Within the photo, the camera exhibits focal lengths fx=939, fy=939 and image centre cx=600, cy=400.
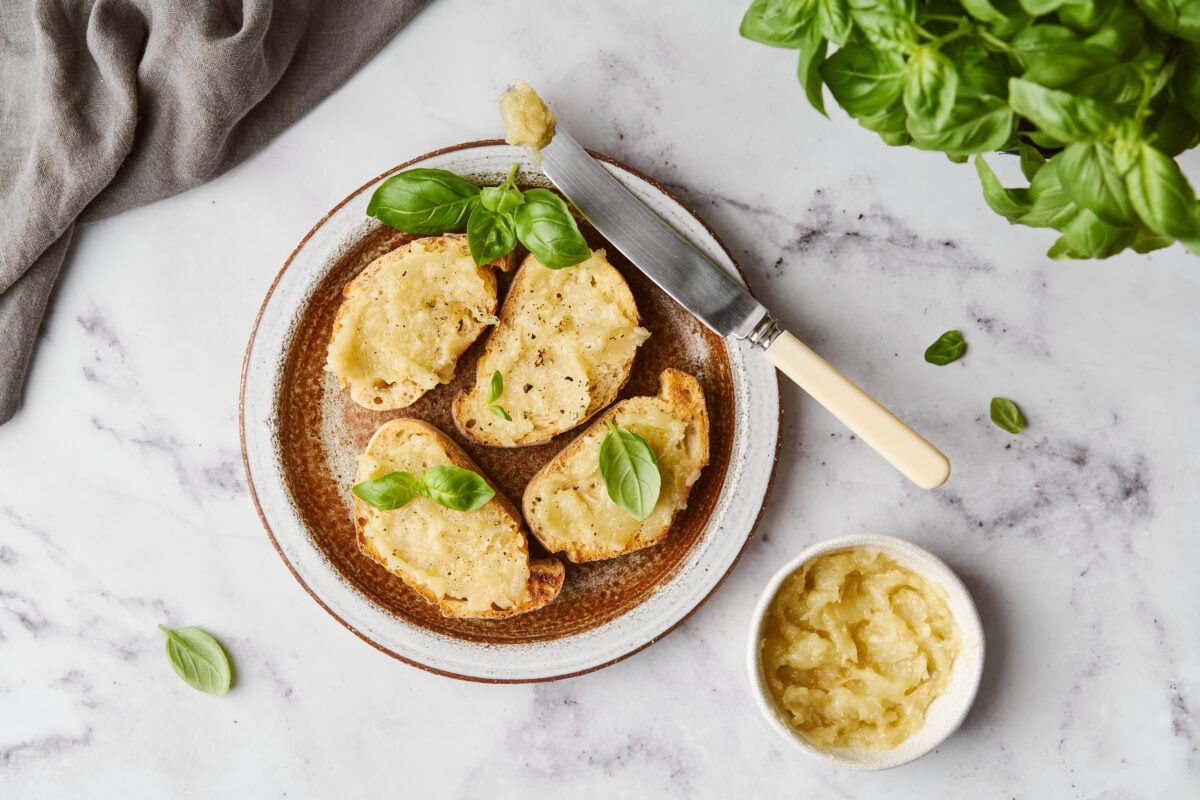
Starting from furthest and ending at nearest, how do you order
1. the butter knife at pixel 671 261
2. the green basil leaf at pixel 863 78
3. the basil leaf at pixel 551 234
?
the butter knife at pixel 671 261 → the basil leaf at pixel 551 234 → the green basil leaf at pixel 863 78

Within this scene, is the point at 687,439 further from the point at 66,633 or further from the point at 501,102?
the point at 66,633

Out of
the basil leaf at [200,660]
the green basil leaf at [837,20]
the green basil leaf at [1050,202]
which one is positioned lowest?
the basil leaf at [200,660]

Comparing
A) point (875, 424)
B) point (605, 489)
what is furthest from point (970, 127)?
point (605, 489)

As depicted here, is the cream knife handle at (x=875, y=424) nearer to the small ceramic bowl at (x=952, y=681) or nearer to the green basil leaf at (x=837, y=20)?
the small ceramic bowl at (x=952, y=681)

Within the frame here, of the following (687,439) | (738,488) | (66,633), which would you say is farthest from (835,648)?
(66,633)

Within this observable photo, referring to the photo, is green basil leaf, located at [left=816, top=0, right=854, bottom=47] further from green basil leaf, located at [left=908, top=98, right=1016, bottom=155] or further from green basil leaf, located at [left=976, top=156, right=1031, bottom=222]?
green basil leaf, located at [left=976, top=156, right=1031, bottom=222]

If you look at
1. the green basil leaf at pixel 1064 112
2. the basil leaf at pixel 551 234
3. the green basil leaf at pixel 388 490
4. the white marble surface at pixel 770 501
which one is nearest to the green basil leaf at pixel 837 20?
the green basil leaf at pixel 1064 112

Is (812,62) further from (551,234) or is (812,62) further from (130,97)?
(130,97)
